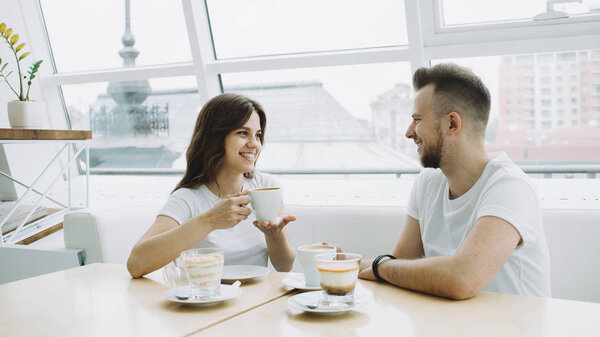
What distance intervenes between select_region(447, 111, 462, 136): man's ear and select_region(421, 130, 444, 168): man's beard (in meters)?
0.04

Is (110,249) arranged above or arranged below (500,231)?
below

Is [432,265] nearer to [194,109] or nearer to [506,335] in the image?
[506,335]

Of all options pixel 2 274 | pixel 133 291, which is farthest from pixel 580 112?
pixel 2 274

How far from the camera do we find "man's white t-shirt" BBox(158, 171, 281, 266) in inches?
73.9

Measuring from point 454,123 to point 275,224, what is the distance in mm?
661

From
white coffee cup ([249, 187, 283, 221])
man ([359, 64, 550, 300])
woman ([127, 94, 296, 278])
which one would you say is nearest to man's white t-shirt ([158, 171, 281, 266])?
woman ([127, 94, 296, 278])

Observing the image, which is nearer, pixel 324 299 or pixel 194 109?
pixel 324 299

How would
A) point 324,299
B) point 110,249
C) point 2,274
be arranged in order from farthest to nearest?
1. point 2,274
2. point 110,249
3. point 324,299

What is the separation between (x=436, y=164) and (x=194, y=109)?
2.38 metres

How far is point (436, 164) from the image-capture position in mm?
1729

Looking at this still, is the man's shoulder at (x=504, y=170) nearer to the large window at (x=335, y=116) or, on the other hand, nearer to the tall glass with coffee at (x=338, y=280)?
the tall glass with coffee at (x=338, y=280)

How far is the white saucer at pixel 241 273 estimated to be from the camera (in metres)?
1.46

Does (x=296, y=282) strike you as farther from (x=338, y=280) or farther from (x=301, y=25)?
(x=301, y=25)

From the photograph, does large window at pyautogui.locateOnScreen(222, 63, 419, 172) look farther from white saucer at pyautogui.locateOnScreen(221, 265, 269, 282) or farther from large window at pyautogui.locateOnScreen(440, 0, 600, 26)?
white saucer at pyautogui.locateOnScreen(221, 265, 269, 282)
